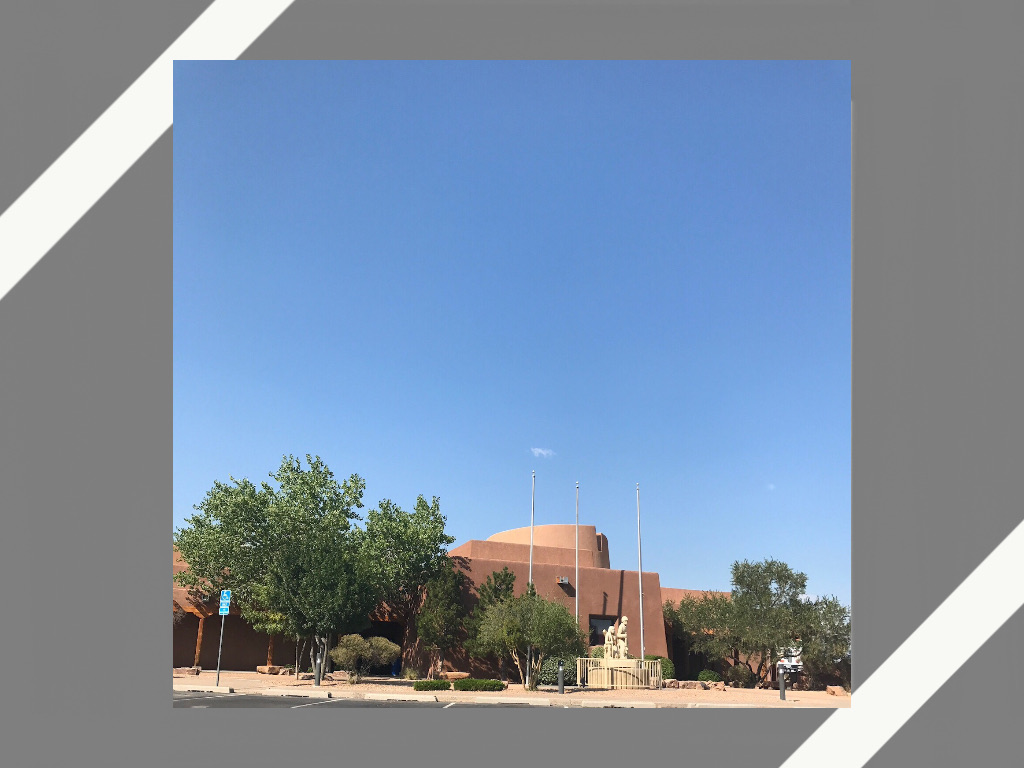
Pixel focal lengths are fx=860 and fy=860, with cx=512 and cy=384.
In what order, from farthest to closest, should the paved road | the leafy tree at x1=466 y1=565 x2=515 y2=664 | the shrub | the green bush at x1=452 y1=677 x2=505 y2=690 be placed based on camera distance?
the leafy tree at x1=466 y1=565 x2=515 y2=664 → the shrub → the green bush at x1=452 y1=677 x2=505 y2=690 → the paved road

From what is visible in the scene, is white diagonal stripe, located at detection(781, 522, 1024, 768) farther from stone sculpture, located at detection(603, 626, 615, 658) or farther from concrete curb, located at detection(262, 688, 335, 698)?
stone sculpture, located at detection(603, 626, 615, 658)

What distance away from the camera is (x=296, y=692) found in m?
21.8

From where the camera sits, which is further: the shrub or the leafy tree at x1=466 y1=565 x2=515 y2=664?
the leafy tree at x1=466 y1=565 x2=515 y2=664

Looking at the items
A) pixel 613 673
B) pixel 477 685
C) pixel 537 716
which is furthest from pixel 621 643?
pixel 537 716

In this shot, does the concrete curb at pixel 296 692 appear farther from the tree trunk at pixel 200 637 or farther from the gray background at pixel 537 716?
the tree trunk at pixel 200 637

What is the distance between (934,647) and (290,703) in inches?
511

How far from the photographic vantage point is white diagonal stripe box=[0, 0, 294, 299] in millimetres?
9945

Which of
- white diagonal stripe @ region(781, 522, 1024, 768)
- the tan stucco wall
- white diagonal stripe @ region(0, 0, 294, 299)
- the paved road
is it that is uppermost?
white diagonal stripe @ region(0, 0, 294, 299)

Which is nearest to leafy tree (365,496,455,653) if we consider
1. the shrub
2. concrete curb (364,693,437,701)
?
the shrub

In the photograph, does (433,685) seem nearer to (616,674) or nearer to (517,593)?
(616,674)

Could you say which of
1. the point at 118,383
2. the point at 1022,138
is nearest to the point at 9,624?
the point at 118,383

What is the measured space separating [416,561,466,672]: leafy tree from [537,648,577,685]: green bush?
15.4ft

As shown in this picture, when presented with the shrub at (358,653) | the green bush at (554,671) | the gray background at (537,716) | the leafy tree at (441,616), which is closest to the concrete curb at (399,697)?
the shrub at (358,653)

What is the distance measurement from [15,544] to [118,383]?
207 cm
